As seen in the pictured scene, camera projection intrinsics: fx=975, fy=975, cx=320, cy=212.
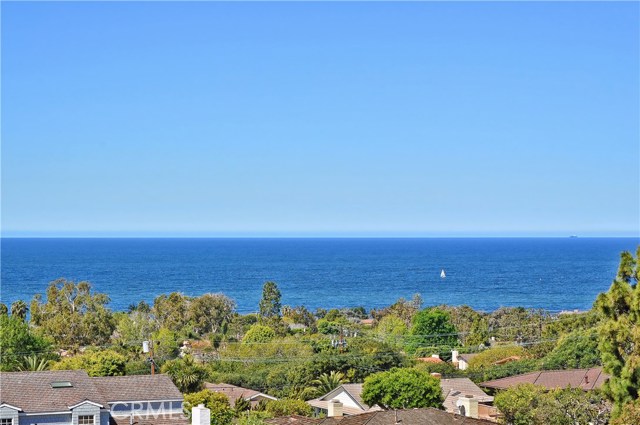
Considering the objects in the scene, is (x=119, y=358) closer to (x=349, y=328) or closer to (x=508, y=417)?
(x=508, y=417)

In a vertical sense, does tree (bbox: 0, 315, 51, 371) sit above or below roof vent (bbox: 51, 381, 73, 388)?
below

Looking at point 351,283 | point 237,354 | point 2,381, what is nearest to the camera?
point 2,381

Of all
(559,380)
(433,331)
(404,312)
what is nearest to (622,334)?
(559,380)

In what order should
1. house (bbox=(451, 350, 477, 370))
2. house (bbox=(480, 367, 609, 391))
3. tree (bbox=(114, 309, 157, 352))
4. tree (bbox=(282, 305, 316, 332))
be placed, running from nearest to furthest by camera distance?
house (bbox=(480, 367, 609, 391)), house (bbox=(451, 350, 477, 370)), tree (bbox=(114, 309, 157, 352)), tree (bbox=(282, 305, 316, 332))

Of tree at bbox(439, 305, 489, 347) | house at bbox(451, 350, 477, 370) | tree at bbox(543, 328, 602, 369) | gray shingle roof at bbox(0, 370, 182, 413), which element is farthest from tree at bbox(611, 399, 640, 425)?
tree at bbox(439, 305, 489, 347)

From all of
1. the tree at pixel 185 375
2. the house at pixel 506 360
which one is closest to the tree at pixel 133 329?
the tree at pixel 185 375

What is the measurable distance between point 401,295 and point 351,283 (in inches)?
1159

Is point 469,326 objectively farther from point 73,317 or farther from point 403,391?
point 403,391

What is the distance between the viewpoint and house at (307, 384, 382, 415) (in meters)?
45.9

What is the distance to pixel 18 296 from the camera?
152000 millimetres

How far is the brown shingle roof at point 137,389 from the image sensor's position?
3928 cm

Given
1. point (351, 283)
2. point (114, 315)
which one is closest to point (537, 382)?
point (114, 315)

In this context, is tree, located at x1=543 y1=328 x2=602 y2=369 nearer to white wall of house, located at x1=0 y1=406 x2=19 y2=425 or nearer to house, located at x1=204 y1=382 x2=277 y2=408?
house, located at x1=204 y1=382 x2=277 y2=408

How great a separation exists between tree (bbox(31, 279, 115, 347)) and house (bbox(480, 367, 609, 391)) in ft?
131
